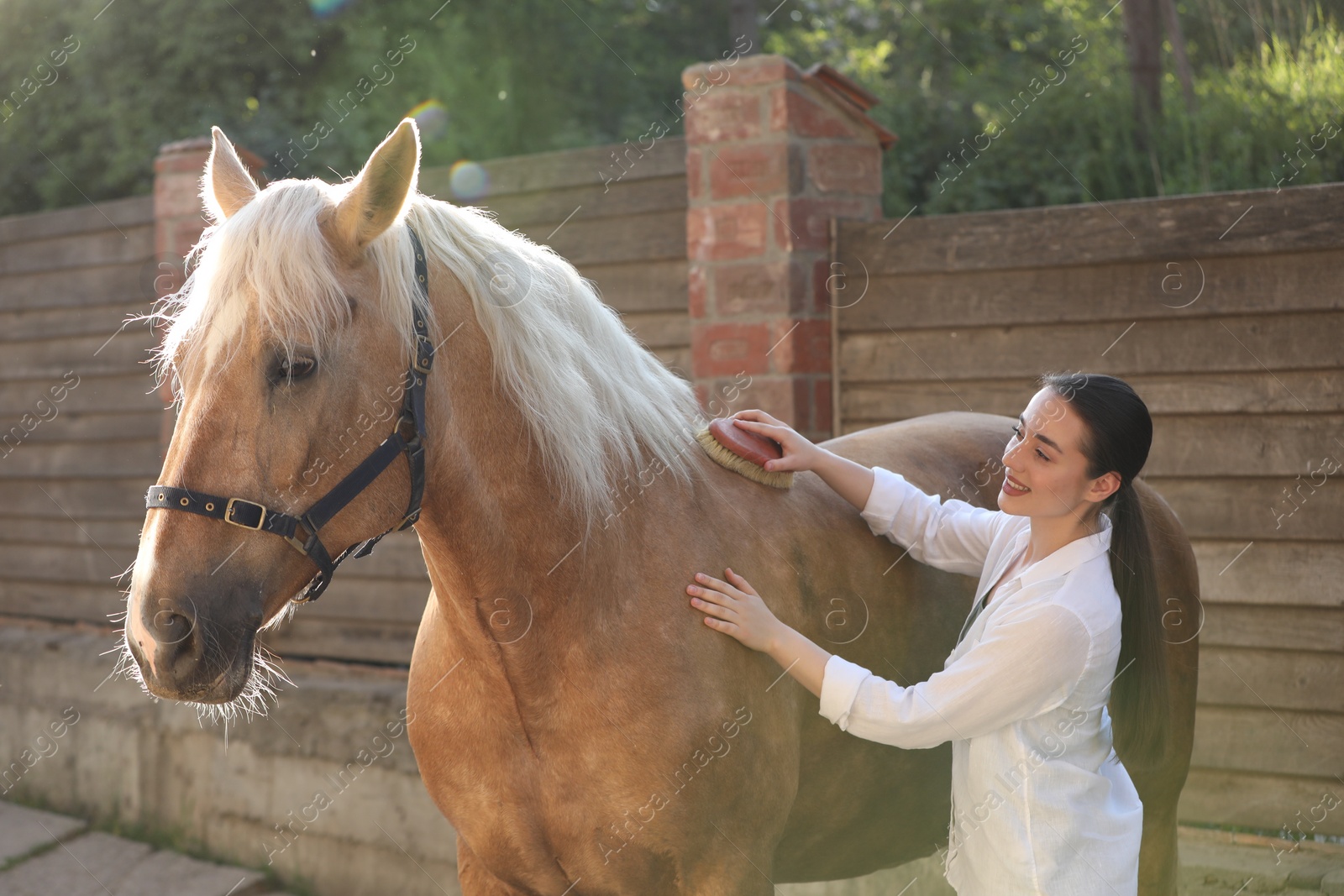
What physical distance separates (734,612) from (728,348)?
2.00 meters

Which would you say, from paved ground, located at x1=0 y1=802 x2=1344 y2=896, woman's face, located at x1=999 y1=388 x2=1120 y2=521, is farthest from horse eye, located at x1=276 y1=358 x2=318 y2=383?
paved ground, located at x1=0 y1=802 x2=1344 y2=896

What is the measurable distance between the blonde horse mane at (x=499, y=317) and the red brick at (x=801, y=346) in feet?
4.76

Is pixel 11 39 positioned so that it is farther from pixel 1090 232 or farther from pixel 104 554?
pixel 1090 232

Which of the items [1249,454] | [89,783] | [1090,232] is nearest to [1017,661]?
[1249,454]

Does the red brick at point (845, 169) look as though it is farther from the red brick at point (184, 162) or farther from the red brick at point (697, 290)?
the red brick at point (184, 162)

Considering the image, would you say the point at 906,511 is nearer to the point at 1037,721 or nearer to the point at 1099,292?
the point at 1037,721

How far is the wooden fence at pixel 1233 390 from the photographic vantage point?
317 centimetres

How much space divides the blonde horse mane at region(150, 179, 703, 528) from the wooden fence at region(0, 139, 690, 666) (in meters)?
2.12

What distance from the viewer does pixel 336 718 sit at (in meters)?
4.79

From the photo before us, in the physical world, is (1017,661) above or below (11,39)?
below

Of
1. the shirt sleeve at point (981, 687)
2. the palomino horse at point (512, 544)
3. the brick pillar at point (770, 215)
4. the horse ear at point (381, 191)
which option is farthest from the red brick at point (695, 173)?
the shirt sleeve at point (981, 687)

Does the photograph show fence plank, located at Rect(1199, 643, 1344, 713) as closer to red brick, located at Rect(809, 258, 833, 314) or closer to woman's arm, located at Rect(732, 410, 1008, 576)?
woman's arm, located at Rect(732, 410, 1008, 576)

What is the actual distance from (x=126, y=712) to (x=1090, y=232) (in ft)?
16.5

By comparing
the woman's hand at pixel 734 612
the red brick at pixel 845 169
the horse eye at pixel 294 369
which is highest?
the horse eye at pixel 294 369
